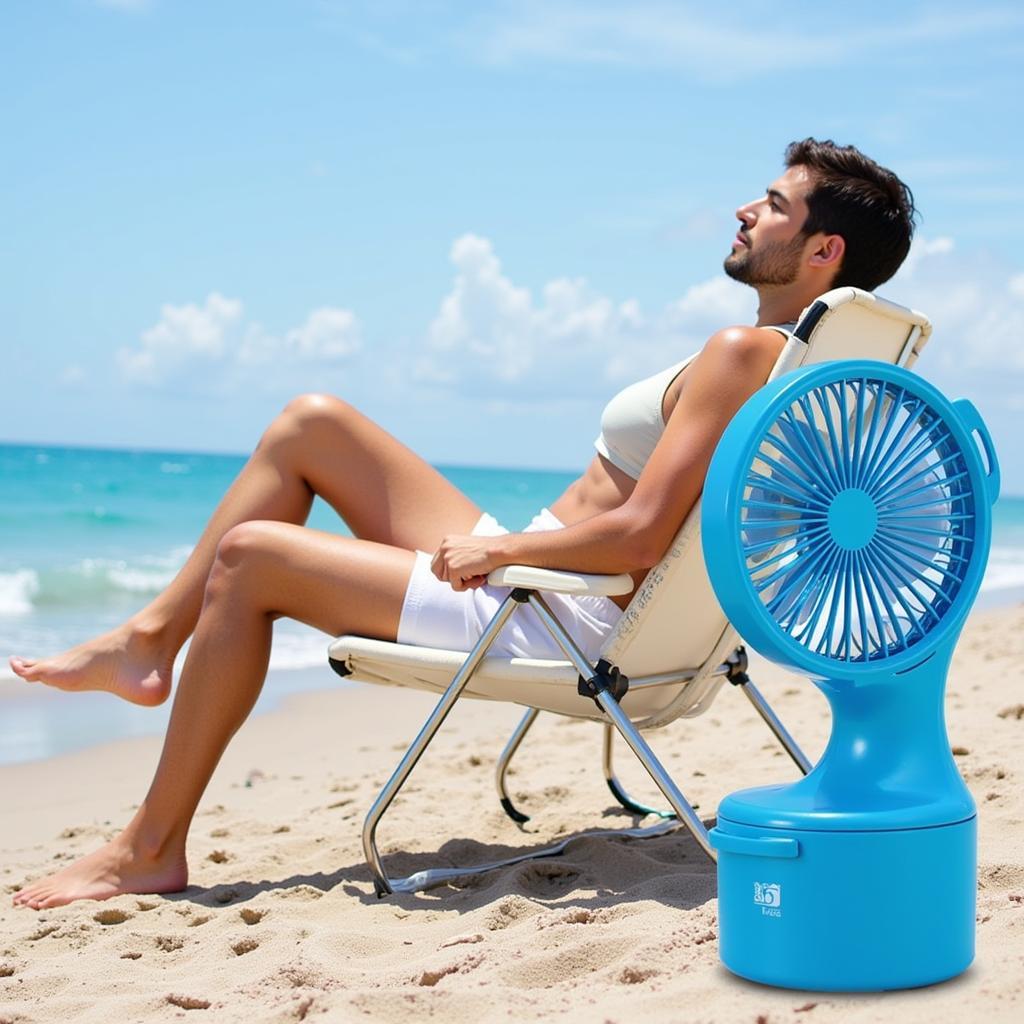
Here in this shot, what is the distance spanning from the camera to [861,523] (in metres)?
1.89

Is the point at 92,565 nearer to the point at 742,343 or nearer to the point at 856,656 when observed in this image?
the point at 742,343

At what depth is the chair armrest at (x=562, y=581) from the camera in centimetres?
258

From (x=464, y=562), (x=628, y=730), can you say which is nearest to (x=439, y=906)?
(x=628, y=730)

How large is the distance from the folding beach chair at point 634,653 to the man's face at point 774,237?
35cm

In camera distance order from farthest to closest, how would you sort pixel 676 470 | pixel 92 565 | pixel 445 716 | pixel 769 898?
pixel 92 565
pixel 445 716
pixel 676 470
pixel 769 898

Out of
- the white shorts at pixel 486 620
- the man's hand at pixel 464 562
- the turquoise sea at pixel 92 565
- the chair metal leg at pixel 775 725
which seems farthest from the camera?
the turquoise sea at pixel 92 565

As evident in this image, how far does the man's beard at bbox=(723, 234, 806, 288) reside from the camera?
2.94 metres

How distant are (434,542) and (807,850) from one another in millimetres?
1488

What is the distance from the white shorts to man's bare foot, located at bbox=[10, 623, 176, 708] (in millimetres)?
689

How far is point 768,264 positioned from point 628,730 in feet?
3.63

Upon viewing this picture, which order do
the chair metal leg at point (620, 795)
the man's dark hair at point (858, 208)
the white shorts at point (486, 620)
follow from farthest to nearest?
the chair metal leg at point (620, 795)
the man's dark hair at point (858, 208)
the white shorts at point (486, 620)

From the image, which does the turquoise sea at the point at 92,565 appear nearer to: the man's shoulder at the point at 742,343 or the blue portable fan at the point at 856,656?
the man's shoulder at the point at 742,343

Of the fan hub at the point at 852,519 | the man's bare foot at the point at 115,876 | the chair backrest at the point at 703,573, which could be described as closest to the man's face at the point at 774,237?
the chair backrest at the point at 703,573

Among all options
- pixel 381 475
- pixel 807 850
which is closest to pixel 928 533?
pixel 807 850
